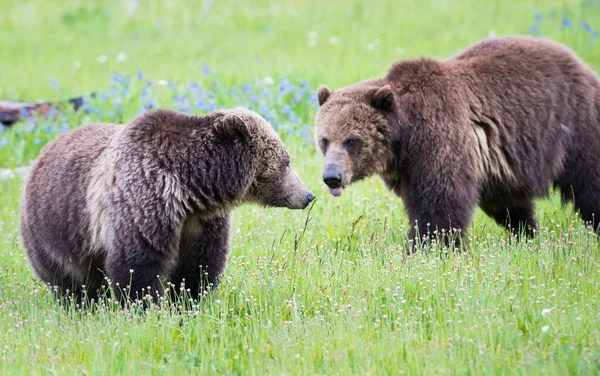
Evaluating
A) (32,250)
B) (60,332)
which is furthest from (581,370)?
(32,250)

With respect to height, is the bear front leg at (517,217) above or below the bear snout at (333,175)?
below

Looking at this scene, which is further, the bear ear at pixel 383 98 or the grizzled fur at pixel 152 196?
the bear ear at pixel 383 98

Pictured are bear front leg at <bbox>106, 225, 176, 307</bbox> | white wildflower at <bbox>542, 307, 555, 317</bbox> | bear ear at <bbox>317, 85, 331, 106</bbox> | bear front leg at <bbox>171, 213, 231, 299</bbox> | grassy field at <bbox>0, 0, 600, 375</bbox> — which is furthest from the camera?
bear ear at <bbox>317, 85, 331, 106</bbox>

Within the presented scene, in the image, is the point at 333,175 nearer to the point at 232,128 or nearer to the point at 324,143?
the point at 324,143

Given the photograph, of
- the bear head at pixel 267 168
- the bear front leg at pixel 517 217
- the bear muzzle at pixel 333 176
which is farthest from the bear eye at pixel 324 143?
the bear front leg at pixel 517 217

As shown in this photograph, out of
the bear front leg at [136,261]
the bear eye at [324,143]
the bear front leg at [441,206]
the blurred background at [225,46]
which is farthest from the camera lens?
the blurred background at [225,46]

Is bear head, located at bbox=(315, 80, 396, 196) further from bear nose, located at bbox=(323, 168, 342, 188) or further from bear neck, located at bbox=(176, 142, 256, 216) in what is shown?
bear neck, located at bbox=(176, 142, 256, 216)

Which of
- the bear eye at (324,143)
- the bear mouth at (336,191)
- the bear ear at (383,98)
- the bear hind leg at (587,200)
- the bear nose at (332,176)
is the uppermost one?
the bear ear at (383,98)

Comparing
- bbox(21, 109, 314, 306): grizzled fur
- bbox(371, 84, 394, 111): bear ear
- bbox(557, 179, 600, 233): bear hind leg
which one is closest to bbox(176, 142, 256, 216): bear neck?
bbox(21, 109, 314, 306): grizzled fur

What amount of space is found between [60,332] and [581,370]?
340 cm

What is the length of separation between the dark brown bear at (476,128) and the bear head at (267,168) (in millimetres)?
1048

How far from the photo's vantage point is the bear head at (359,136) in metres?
7.45

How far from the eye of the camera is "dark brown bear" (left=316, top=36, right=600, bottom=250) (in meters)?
7.30

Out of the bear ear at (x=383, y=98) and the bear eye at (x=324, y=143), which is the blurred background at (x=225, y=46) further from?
the bear ear at (x=383, y=98)
